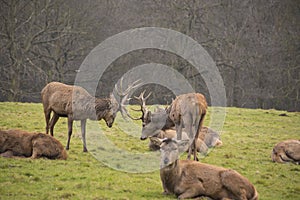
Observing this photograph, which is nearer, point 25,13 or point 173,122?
point 173,122

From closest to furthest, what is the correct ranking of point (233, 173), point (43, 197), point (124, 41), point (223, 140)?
point (43, 197), point (233, 173), point (223, 140), point (124, 41)

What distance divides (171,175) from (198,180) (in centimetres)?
47

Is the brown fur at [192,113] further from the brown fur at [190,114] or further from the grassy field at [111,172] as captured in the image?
the grassy field at [111,172]

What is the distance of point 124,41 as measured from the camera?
103ft

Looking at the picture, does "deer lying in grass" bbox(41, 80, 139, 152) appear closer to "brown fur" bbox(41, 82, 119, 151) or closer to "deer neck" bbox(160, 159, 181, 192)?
"brown fur" bbox(41, 82, 119, 151)

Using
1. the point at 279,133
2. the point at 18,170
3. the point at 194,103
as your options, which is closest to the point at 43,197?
the point at 18,170

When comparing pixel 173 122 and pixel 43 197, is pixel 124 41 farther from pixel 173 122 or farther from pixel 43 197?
pixel 43 197

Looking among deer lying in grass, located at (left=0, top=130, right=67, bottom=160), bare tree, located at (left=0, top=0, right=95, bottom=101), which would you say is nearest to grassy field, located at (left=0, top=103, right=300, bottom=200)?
deer lying in grass, located at (left=0, top=130, right=67, bottom=160)

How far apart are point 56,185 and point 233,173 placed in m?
3.07

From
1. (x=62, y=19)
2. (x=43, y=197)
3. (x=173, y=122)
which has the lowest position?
(x=43, y=197)

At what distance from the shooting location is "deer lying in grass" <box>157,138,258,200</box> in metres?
8.09

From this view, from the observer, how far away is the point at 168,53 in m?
31.8

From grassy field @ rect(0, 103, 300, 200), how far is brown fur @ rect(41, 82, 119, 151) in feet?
2.68

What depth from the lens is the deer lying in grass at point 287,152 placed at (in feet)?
41.5
